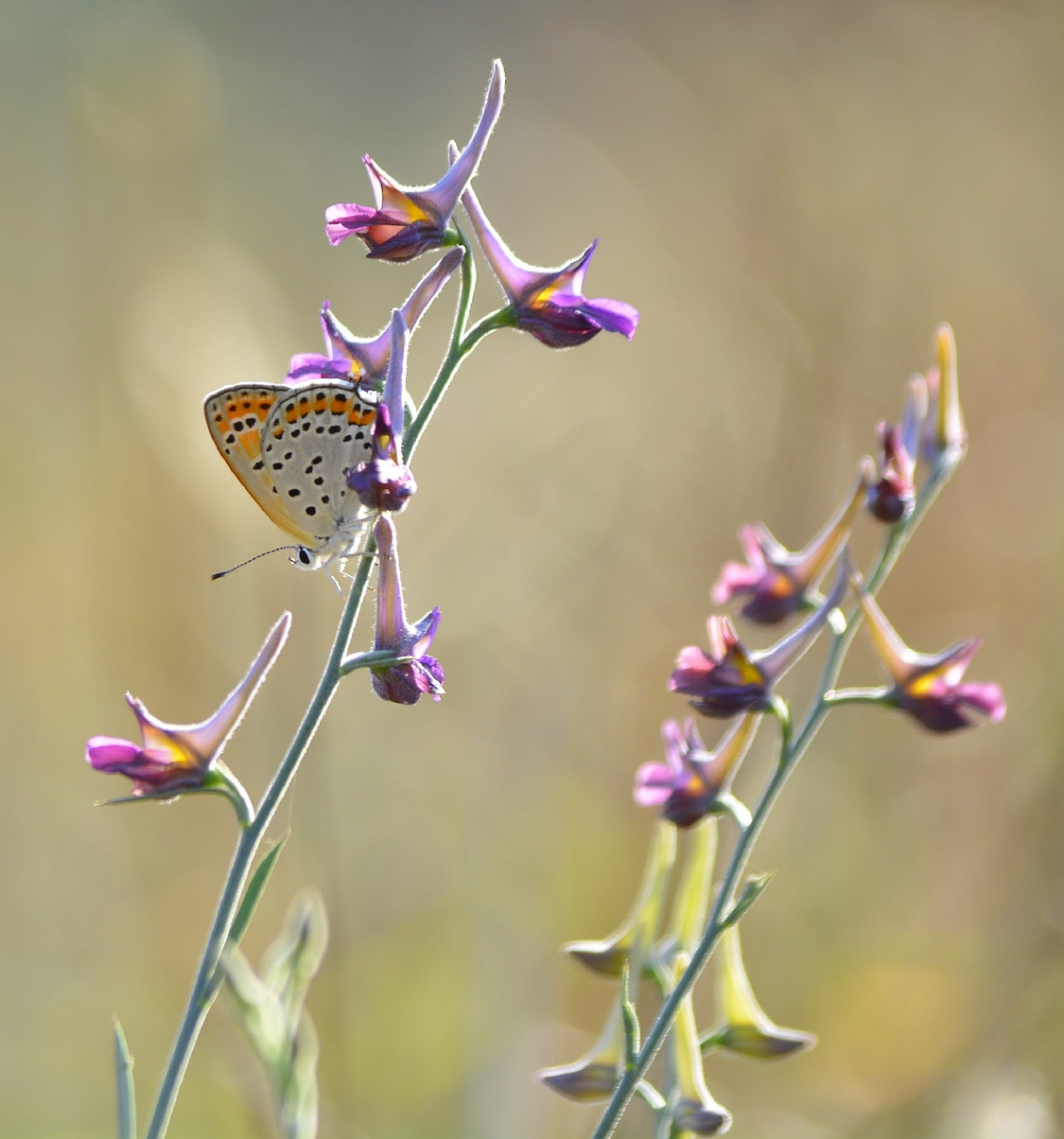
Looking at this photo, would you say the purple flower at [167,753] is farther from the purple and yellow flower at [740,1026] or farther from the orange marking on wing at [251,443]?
the purple and yellow flower at [740,1026]

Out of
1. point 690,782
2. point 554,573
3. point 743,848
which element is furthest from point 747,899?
point 554,573

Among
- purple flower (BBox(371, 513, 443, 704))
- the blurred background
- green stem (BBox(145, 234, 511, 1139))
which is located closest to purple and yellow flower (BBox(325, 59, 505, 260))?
green stem (BBox(145, 234, 511, 1139))

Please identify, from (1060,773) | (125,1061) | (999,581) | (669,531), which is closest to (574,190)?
(669,531)

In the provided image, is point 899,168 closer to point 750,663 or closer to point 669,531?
point 669,531

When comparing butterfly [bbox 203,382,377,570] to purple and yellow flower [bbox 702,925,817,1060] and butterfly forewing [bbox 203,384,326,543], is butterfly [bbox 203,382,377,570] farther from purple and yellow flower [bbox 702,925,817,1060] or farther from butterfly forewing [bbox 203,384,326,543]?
purple and yellow flower [bbox 702,925,817,1060]

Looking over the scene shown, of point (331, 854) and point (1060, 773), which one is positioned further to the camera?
point (1060, 773)

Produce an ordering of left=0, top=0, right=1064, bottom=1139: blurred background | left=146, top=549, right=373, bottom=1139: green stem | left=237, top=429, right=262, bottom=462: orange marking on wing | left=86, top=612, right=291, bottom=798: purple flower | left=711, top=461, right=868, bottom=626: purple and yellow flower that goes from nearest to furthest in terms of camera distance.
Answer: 1. left=146, top=549, right=373, bottom=1139: green stem
2. left=86, top=612, right=291, bottom=798: purple flower
3. left=237, top=429, right=262, bottom=462: orange marking on wing
4. left=711, top=461, right=868, bottom=626: purple and yellow flower
5. left=0, top=0, right=1064, bottom=1139: blurred background
